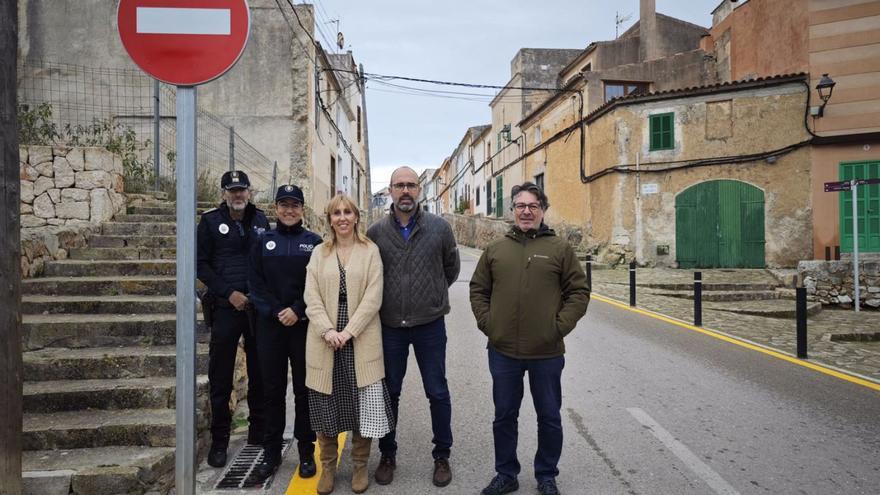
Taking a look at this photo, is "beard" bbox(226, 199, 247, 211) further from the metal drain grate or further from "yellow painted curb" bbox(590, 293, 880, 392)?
"yellow painted curb" bbox(590, 293, 880, 392)

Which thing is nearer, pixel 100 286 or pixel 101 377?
pixel 101 377

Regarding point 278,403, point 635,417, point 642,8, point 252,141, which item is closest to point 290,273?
point 278,403

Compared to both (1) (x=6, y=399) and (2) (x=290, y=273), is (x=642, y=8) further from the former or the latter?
(1) (x=6, y=399)

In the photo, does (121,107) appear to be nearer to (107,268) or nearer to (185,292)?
(107,268)

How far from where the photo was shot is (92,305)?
529 cm

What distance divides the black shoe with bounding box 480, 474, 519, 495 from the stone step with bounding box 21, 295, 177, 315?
3734mm

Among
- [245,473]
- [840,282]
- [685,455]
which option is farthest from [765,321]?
[245,473]

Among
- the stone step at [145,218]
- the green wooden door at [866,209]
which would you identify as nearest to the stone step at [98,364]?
the stone step at [145,218]

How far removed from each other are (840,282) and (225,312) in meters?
14.4

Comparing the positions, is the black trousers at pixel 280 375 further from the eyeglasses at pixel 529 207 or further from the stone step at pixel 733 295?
the stone step at pixel 733 295

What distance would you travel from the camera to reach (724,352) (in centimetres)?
718

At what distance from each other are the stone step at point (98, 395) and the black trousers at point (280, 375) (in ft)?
1.87

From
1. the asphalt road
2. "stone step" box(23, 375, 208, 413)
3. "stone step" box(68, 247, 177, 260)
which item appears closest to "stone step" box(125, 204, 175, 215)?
"stone step" box(68, 247, 177, 260)

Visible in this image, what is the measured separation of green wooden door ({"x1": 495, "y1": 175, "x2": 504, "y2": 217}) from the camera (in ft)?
110
